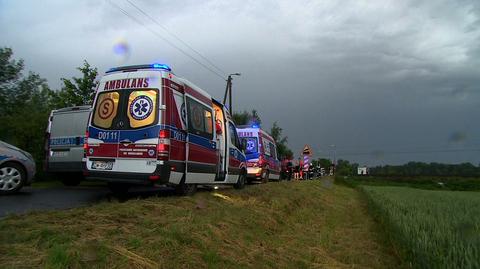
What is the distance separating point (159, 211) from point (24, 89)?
22.1 metres

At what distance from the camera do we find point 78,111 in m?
13.7

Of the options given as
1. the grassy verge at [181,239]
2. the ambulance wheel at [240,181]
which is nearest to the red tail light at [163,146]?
the grassy verge at [181,239]

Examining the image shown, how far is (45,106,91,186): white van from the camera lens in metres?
13.2

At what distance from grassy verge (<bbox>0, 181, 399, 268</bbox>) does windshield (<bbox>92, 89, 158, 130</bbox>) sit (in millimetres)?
1869

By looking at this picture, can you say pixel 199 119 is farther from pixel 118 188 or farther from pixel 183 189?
pixel 118 188

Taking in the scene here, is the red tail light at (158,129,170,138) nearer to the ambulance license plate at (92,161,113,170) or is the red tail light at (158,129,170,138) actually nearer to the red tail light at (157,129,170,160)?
the red tail light at (157,129,170,160)

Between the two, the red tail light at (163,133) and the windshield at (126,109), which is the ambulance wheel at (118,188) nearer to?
the windshield at (126,109)

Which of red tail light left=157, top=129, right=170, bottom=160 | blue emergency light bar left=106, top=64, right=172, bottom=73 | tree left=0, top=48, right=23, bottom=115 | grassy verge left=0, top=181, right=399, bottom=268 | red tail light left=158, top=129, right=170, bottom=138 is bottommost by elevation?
grassy verge left=0, top=181, right=399, bottom=268

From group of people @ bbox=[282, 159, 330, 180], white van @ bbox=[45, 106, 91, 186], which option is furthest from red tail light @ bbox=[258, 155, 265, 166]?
group of people @ bbox=[282, 159, 330, 180]

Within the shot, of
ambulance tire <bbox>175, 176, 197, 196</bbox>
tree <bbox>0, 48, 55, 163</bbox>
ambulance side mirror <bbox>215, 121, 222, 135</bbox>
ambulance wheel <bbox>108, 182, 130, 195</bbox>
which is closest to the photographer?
ambulance tire <bbox>175, 176, 197, 196</bbox>

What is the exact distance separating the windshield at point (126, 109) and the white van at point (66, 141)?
3916mm

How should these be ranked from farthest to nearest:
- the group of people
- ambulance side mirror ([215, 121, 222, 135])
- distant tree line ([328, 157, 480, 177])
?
distant tree line ([328, 157, 480, 177]) → the group of people → ambulance side mirror ([215, 121, 222, 135])

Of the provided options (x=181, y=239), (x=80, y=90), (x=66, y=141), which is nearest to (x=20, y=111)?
(x=80, y=90)

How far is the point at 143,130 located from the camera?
899 cm
